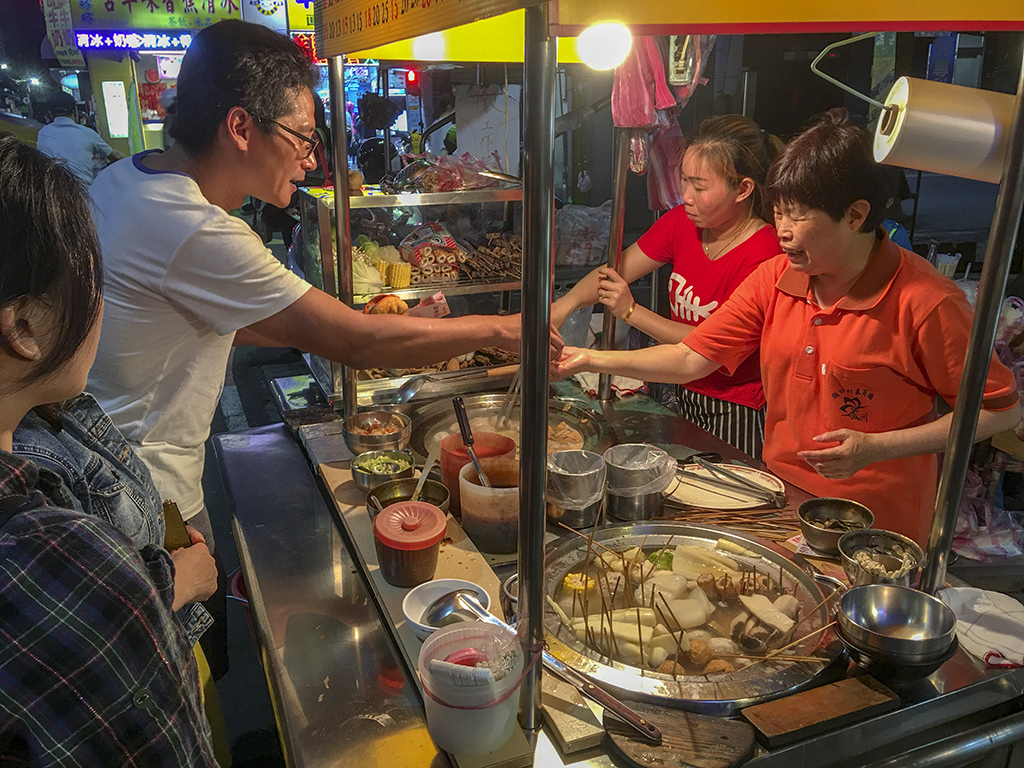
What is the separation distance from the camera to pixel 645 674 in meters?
1.38

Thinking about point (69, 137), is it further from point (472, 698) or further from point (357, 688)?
point (472, 698)

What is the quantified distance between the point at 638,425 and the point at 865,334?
82 cm

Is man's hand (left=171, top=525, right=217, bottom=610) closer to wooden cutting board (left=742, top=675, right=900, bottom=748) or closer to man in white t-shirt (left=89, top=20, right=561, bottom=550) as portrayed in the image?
man in white t-shirt (left=89, top=20, right=561, bottom=550)

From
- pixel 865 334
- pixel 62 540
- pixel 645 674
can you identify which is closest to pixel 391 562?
pixel 645 674

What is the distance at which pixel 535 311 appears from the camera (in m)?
1.07

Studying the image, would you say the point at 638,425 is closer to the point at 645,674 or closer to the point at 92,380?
the point at 645,674

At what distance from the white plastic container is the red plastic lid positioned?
1.25ft

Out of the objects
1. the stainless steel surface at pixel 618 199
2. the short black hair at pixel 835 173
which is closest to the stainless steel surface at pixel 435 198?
the stainless steel surface at pixel 618 199

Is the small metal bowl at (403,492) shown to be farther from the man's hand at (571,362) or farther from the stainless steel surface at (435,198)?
the stainless steel surface at (435,198)

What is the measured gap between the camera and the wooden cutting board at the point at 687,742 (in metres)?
1.21

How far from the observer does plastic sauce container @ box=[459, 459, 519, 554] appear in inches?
70.6

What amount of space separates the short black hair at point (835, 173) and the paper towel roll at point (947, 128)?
68 cm

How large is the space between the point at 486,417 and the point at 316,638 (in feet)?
4.06

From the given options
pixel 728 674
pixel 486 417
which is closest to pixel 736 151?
pixel 486 417
